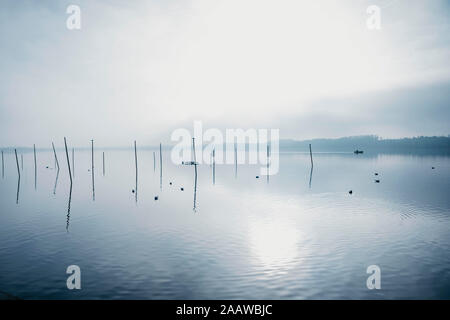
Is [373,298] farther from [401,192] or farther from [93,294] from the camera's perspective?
[401,192]

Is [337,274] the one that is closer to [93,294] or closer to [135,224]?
[93,294]

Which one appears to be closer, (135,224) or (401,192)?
(135,224)

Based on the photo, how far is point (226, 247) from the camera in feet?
72.3

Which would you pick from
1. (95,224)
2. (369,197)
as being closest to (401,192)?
(369,197)

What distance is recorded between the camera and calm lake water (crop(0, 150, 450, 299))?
50.1ft

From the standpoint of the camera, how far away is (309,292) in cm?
1496

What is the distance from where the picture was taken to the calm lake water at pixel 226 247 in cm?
1526

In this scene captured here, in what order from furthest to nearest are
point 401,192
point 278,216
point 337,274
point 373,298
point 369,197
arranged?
point 401,192 < point 369,197 < point 278,216 < point 337,274 < point 373,298
